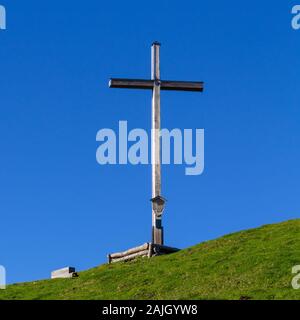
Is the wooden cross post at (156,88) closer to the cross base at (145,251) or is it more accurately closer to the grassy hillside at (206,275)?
the cross base at (145,251)

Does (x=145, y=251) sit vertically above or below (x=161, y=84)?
below

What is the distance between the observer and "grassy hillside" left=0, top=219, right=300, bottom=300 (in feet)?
102

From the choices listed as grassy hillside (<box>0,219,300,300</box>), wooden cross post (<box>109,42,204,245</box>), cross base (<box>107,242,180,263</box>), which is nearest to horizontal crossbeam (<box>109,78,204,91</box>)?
wooden cross post (<box>109,42,204,245</box>)

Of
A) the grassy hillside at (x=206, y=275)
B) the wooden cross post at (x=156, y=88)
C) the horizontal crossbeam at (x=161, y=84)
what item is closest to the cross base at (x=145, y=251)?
the grassy hillside at (x=206, y=275)

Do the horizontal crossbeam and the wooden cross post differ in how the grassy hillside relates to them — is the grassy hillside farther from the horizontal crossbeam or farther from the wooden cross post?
the horizontal crossbeam

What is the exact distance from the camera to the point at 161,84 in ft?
148

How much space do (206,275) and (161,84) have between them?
45.7 feet

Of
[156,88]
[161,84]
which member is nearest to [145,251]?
[156,88]

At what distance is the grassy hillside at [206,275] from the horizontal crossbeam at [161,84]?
8411 mm

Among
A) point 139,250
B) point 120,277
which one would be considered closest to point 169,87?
point 139,250

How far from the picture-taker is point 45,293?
3606 centimetres

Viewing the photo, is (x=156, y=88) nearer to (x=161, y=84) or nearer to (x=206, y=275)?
(x=161, y=84)
